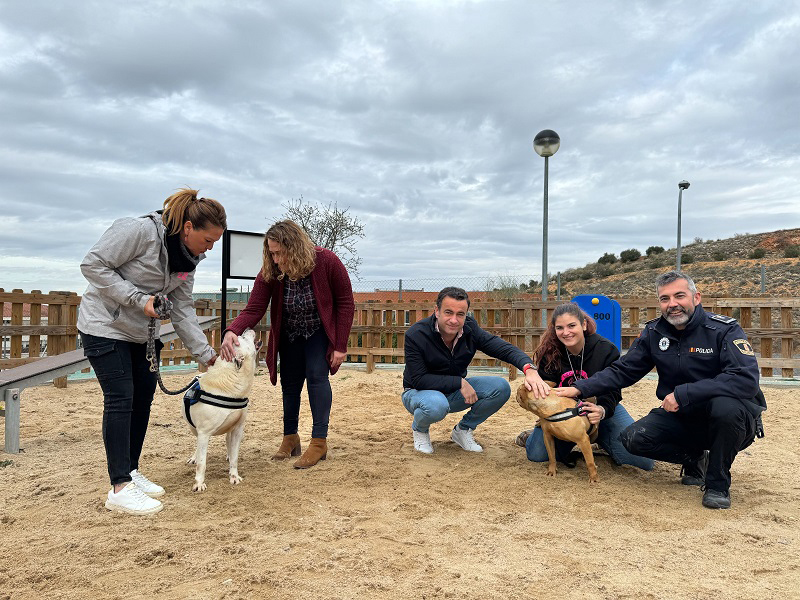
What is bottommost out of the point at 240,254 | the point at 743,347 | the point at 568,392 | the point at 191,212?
the point at 568,392

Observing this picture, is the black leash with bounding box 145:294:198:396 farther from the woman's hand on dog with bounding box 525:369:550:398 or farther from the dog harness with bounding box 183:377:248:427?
the woman's hand on dog with bounding box 525:369:550:398

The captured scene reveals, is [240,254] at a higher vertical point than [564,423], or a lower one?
higher

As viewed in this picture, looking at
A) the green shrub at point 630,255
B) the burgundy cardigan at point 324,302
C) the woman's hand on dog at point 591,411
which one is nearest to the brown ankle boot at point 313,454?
the burgundy cardigan at point 324,302

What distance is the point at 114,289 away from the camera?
9.67 ft

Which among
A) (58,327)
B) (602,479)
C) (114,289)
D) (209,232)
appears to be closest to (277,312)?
(209,232)

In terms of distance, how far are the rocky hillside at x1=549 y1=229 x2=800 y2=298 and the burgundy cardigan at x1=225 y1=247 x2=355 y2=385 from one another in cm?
1868

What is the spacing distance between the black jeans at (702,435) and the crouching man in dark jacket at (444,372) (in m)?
0.94

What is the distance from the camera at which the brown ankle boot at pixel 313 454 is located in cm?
398

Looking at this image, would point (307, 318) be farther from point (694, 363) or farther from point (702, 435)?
point (702, 435)

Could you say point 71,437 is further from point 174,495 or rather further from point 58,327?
point 58,327

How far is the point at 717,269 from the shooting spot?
28250 mm

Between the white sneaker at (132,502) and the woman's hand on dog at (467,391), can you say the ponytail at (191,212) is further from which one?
the woman's hand on dog at (467,391)

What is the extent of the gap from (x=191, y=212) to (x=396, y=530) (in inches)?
78.4

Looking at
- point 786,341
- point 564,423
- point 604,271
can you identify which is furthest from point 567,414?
point 604,271
